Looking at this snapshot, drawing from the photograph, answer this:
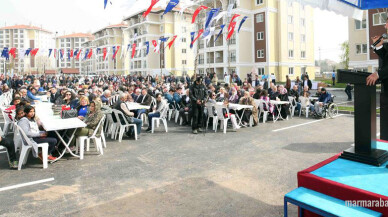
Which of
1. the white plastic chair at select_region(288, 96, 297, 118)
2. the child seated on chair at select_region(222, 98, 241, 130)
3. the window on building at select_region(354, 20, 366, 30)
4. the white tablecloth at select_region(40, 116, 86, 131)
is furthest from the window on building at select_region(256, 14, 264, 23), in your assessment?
the white tablecloth at select_region(40, 116, 86, 131)

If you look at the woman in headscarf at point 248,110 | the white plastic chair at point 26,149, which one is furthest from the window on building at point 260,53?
the white plastic chair at point 26,149

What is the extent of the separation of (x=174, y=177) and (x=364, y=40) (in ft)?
119

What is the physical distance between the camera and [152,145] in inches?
316

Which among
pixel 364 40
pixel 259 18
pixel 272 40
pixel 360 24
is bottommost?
pixel 364 40

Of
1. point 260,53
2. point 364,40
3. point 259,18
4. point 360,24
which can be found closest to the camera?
point 360,24

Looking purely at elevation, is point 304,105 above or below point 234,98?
below

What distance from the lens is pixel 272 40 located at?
44.8 m

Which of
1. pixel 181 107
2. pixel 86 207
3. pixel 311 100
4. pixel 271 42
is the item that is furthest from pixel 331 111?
pixel 271 42

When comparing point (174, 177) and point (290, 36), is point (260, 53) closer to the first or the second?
point (290, 36)

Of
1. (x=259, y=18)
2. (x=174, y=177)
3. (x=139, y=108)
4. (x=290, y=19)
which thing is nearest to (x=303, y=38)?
(x=290, y=19)

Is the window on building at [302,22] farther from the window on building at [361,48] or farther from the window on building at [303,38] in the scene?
the window on building at [361,48]

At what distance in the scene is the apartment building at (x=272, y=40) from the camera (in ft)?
146

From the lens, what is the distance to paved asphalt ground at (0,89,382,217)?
4090mm

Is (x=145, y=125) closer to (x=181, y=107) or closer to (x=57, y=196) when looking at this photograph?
(x=181, y=107)
